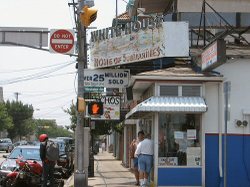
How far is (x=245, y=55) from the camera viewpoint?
16.0 metres

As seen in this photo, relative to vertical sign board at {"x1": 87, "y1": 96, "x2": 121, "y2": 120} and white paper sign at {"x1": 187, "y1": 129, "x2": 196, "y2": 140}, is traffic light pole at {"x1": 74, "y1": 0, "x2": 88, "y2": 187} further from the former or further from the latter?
vertical sign board at {"x1": 87, "y1": 96, "x2": 121, "y2": 120}

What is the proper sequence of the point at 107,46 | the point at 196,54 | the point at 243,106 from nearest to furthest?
1. the point at 243,106
2. the point at 196,54
3. the point at 107,46

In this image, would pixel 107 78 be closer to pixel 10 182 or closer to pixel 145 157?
→ pixel 145 157

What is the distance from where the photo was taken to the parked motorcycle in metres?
16.7

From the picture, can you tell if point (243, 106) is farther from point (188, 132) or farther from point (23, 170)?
point (23, 170)

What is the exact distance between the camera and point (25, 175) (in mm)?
16875

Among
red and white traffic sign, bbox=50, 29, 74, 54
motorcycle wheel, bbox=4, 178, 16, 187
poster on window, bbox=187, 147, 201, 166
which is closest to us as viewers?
poster on window, bbox=187, 147, 201, 166

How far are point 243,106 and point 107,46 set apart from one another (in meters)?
5.70

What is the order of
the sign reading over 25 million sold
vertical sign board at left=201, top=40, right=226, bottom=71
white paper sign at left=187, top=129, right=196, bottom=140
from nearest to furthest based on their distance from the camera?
vertical sign board at left=201, top=40, right=226, bottom=71 → white paper sign at left=187, top=129, right=196, bottom=140 → the sign reading over 25 million sold

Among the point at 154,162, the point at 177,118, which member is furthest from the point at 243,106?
the point at 154,162

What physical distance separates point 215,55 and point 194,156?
3.42m

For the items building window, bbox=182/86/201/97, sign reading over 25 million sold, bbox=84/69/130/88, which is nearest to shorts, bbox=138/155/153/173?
building window, bbox=182/86/201/97

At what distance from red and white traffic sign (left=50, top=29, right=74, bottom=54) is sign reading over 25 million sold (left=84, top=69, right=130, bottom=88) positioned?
2074mm

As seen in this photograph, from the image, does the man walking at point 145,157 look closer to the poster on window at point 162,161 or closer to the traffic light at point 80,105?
the poster on window at point 162,161
